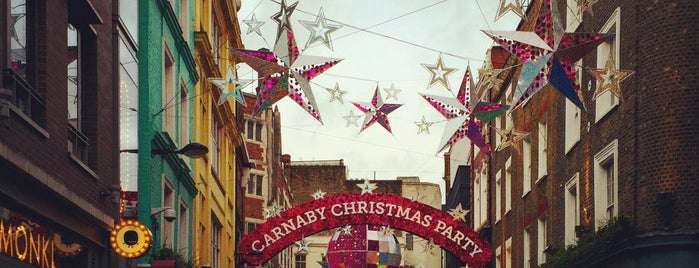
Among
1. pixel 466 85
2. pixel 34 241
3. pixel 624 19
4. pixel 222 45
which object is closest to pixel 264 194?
pixel 222 45

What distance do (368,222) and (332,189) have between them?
66049 millimetres

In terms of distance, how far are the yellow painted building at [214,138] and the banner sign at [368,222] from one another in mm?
1748

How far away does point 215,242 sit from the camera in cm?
4038

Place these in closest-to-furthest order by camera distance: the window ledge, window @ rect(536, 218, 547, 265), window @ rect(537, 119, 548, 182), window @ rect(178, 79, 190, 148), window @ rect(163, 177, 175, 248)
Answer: the window ledge, window @ rect(163, 177, 175, 248), window @ rect(178, 79, 190, 148), window @ rect(537, 119, 548, 182), window @ rect(536, 218, 547, 265)

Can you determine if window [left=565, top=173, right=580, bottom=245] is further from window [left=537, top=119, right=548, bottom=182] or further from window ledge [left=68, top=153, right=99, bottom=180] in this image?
window ledge [left=68, top=153, right=99, bottom=180]

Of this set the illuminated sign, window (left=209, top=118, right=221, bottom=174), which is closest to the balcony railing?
the illuminated sign

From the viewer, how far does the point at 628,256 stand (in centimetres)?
2473

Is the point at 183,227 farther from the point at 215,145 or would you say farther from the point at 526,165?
the point at 526,165

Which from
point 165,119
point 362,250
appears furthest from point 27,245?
point 362,250

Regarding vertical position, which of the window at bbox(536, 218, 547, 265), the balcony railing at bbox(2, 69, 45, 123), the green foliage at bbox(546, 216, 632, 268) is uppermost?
the window at bbox(536, 218, 547, 265)

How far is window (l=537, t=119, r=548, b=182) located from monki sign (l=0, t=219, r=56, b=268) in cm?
2088

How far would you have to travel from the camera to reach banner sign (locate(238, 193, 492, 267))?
112 ft

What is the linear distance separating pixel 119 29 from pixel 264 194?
49.3 metres

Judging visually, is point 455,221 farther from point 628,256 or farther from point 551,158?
point 628,256
